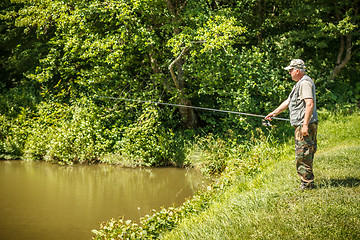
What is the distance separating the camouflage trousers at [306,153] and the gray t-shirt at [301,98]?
108mm

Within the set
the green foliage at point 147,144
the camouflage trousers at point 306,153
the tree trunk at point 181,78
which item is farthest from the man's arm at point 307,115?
the green foliage at point 147,144

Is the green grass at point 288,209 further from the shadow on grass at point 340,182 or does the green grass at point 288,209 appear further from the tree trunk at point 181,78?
the tree trunk at point 181,78

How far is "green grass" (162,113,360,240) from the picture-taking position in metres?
3.56

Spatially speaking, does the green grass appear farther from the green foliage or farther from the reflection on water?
the green foliage

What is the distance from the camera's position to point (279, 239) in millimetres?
3441

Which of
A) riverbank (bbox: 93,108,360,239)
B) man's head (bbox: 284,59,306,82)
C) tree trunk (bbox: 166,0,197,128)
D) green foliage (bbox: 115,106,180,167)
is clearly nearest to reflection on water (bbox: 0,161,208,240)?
green foliage (bbox: 115,106,180,167)

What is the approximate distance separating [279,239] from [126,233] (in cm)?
212

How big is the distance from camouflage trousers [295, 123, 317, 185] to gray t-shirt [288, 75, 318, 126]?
0.11 metres

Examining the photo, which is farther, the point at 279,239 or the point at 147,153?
the point at 147,153

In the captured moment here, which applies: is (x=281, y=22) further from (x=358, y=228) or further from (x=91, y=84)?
(x=358, y=228)

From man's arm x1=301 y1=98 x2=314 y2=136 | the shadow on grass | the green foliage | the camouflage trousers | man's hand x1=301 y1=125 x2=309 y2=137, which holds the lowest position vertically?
the green foliage

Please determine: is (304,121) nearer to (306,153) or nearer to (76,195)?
(306,153)

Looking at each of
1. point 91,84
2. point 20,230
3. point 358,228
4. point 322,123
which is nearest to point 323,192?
point 358,228

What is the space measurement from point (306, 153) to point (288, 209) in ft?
2.74
